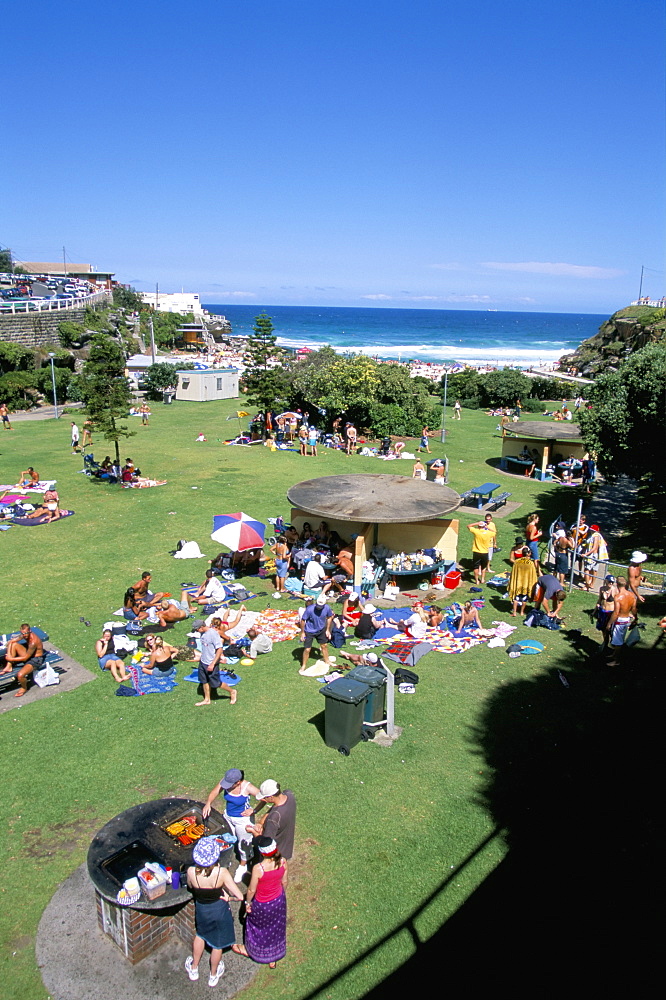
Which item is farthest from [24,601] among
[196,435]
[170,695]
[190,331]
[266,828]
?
[190,331]

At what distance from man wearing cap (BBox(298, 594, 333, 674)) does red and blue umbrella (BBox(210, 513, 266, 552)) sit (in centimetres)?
350

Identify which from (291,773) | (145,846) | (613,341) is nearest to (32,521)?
(291,773)

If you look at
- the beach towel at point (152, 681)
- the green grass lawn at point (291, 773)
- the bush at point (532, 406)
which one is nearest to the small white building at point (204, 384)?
the bush at point (532, 406)

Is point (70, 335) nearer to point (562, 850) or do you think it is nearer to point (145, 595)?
point (145, 595)

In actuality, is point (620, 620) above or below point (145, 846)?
above

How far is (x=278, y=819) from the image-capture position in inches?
238

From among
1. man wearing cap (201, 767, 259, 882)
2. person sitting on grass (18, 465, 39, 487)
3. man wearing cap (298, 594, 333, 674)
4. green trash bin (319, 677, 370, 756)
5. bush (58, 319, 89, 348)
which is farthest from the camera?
bush (58, 319, 89, 348)

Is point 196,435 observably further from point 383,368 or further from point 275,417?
point 383,368

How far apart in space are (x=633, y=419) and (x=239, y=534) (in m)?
9.93

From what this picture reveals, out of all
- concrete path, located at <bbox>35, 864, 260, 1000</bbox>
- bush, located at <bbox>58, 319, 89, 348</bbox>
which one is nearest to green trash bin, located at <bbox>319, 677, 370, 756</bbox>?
concrete path, located at <bbox>35, 864, 260, 1000</bbox>

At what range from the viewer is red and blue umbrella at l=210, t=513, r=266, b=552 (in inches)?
533

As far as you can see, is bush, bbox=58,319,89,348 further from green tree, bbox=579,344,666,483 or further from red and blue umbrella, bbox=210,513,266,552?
green tree, bbox=579,344,666,483

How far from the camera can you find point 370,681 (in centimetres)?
828

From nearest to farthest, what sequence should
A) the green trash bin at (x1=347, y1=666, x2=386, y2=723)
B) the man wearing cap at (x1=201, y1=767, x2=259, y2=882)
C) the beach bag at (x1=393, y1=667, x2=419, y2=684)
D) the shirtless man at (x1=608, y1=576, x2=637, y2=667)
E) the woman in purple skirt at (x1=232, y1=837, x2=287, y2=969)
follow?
1. the woman in purple skirt at (x1=232, y1=837, x2=287, y2=969)
2. the man wearing cap at (x1=201, y1=767, x2=259, y2=882)
3. the green trash bin at (x1=347, y1=666, x2=386, y2=723)
4. the beach bag at (x1=393, y1=667, x2=419, y2=684)
5. the shirtless man at (x1=608, y1=576, x2=637, y2=667)
